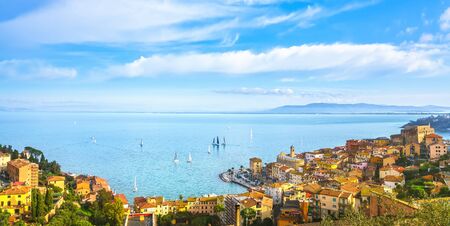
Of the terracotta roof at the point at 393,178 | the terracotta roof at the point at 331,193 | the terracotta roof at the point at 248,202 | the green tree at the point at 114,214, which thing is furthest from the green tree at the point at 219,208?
the terracotta roof at the point at 393,178

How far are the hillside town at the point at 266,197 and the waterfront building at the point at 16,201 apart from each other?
0.09 ft

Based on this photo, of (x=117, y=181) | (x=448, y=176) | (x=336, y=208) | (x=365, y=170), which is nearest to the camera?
(x=336, y=208)

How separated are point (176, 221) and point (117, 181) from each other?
11.7m

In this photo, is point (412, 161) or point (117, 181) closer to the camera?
point (412, 161)

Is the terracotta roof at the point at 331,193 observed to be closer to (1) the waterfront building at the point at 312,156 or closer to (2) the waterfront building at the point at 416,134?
(1) the waterfront building at the point at 312,156

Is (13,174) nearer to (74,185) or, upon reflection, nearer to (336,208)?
(74,185)

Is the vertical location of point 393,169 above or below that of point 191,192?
above

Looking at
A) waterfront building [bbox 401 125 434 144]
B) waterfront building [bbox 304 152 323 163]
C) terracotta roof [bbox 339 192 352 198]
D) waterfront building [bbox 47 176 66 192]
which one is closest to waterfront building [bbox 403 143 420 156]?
waterfront building [bbox 401 125 434 144]

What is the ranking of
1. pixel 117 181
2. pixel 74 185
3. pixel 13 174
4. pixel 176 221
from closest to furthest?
pixel 176 221, pixel 13 174, pixel 74 185, pixel 117 181

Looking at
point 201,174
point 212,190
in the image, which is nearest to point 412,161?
point 212,190

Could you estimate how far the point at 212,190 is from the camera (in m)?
22.3

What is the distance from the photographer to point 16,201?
12.9 meters

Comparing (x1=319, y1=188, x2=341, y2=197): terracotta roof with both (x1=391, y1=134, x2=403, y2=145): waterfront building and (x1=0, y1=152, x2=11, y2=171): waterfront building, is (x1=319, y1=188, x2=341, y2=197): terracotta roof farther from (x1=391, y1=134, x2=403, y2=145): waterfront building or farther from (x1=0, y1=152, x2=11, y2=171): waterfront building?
(x1=391, y1=134, x2=403, y2=145): waterfront building

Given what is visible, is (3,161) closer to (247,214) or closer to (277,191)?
(247,214)
